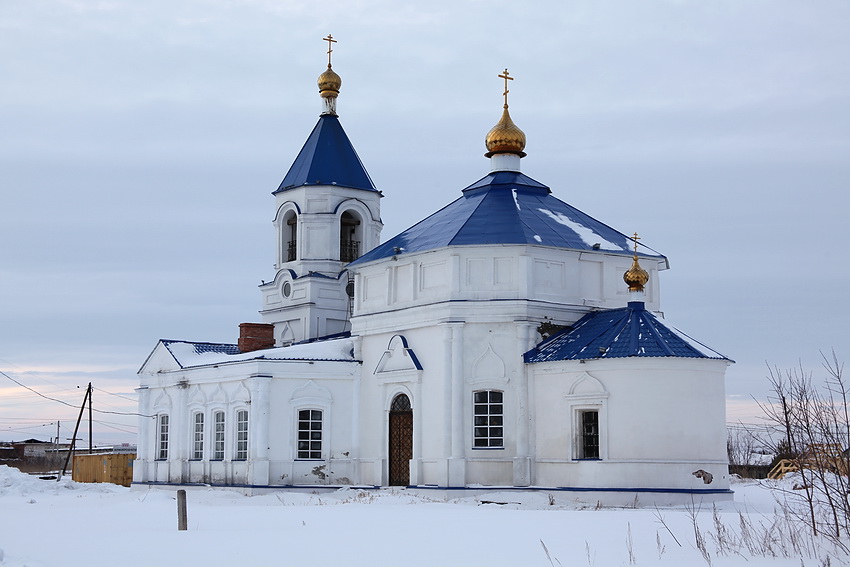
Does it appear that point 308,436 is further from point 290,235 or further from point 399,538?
point 399,538

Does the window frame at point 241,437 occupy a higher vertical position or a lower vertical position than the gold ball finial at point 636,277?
lower

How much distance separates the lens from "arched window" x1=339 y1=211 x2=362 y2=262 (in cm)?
3769

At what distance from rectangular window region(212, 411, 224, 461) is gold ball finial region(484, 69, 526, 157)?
10462mm

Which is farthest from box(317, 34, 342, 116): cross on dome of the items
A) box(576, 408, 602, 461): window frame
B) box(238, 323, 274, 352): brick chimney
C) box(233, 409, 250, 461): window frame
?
box(576, 408, 602, 461): window frame

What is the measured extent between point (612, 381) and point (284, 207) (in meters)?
16.0

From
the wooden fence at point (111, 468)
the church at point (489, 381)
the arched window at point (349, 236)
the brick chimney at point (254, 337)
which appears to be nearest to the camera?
the church at point (489, 381)

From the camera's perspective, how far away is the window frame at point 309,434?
99.7 ft

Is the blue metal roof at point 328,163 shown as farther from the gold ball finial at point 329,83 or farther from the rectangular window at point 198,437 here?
the rectangular window at point 198,437

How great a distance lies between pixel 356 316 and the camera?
31281 mm

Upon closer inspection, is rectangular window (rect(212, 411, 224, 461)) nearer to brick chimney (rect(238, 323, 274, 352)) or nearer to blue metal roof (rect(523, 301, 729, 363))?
brick chimney (rect(238, 323, 274, 352))

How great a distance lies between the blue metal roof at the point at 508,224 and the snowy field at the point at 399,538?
24.4 ft

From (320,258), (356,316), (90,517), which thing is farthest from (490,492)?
(320,258)

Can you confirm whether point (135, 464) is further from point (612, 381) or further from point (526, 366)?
point (612, 381)

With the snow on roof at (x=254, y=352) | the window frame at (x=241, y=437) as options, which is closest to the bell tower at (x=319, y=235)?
the snow on roof at (x=254, y=352)
